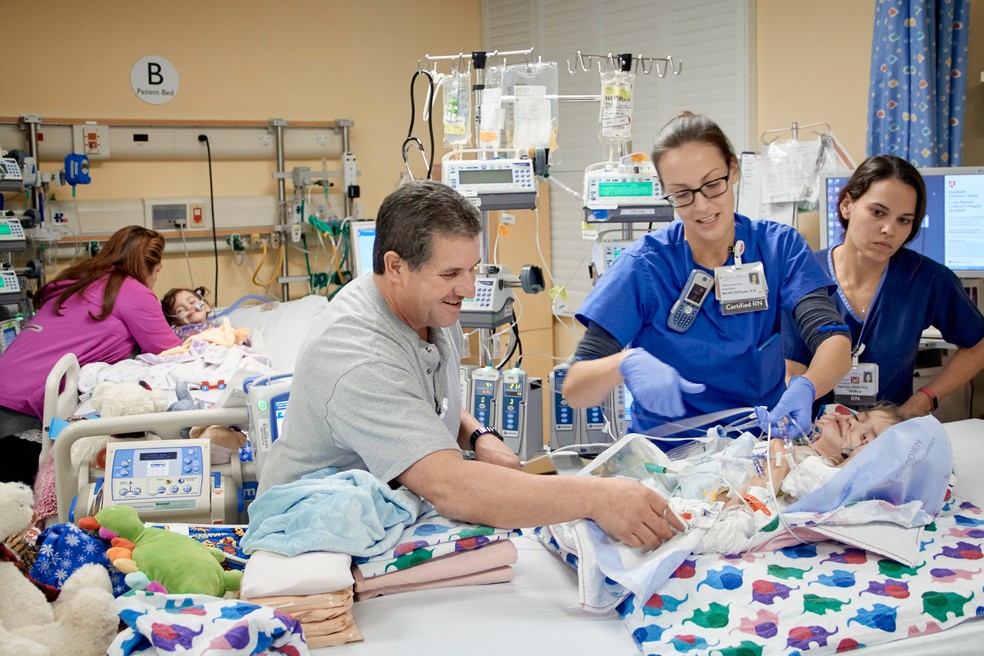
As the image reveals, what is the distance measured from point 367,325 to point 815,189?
3.04 m

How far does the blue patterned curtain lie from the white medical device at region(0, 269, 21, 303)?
148 inches

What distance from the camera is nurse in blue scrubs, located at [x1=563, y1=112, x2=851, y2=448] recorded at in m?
2.19

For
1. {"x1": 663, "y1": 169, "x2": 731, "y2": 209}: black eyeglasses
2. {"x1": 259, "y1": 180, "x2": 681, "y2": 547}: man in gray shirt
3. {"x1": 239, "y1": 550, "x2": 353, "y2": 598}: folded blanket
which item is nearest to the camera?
{"x1": 239, "y1": 550, "x2": 353, "y2": 598}: folded blanket

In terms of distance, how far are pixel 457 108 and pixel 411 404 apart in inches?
81.7

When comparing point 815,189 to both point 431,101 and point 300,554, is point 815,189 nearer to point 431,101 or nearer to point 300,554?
point 431,101

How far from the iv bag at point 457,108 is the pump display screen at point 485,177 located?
8.2 inches

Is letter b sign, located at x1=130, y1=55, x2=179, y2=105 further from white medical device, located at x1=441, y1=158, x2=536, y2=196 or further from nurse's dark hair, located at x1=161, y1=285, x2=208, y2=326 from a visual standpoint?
white medical device, located at x1=441, y1=158, x2=536, y2=196

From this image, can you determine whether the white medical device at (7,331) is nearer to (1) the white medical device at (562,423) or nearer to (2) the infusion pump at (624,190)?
(1) the white medical device at (562,423)

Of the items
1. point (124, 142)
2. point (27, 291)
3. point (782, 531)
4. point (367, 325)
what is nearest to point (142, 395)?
point (367, 325)

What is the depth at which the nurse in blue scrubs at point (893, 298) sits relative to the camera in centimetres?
280

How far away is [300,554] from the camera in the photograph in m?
1.62

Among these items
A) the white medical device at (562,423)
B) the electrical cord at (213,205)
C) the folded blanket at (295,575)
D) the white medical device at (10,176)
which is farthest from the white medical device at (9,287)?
the folded blanket at (295,575)

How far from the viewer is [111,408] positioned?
8.54ft

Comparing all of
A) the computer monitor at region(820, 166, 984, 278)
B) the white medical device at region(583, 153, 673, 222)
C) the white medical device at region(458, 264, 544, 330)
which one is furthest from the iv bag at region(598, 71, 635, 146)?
the computer monitor at region(820, 166, 984, 278)
